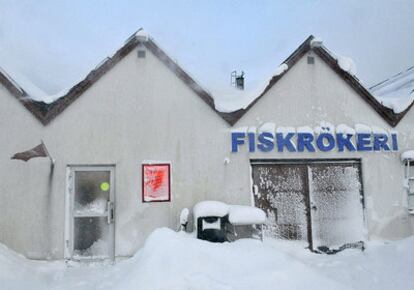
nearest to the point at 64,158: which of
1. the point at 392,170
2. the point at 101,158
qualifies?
the point at 101,158

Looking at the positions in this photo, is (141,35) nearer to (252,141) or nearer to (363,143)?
(252,141)

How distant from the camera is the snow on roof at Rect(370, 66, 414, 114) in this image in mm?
9469

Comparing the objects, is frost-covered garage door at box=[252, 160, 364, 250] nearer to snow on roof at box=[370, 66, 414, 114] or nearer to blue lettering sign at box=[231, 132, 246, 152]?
blue lettering sign at box=[231, 132, 246, 152]

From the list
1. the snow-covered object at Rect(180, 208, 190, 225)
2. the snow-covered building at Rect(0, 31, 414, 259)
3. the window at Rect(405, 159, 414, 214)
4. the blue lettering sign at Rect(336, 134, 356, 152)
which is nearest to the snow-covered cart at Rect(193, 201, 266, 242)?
the snow-covered object at Rect(180, 208, 190, 225)

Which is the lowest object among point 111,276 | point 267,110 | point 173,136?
point 111,276

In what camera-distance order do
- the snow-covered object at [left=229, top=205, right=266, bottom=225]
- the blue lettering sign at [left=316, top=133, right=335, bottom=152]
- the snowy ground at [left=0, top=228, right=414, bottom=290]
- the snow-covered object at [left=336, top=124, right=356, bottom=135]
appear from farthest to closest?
the snow-covered object at [left=336, top=124, right=356, bottom=135] → the blue lettering sign at [left=316, top=133, right=335, bottom=152] → the snow-covered object at [left=229, top=205, right=266, bottom=225] → the snowy ground at [left=0, top=228, right=414, bottom=290]

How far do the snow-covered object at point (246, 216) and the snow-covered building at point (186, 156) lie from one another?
0.57 metres

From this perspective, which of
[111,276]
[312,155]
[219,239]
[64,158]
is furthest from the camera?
[312,155]

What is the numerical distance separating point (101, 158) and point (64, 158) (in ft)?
2.51

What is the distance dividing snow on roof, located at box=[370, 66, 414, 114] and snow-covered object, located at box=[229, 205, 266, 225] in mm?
4159

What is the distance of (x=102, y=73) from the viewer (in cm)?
866

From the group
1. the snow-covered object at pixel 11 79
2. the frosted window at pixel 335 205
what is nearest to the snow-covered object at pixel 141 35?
the snow-covered object at pixel 11 79

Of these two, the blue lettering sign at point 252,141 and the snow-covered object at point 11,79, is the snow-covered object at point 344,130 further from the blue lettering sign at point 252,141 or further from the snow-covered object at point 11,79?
the snow-covered object at point 11,79

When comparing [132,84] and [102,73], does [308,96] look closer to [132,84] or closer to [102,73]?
[132,84]
